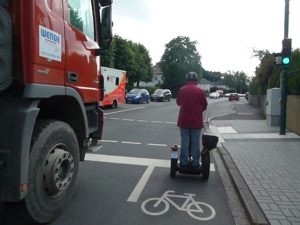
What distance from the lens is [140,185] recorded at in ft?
17.3

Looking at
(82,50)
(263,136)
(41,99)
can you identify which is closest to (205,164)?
(82,50)

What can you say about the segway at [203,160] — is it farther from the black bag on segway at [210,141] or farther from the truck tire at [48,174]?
the truck tire at [48,174]

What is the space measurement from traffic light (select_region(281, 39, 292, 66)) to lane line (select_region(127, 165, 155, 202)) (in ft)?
22.3

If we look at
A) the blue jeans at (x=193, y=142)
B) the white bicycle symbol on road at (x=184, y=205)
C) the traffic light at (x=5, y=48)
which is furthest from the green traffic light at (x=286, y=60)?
the traffic light at (x=5, y=48)

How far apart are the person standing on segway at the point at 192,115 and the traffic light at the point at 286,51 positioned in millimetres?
6414

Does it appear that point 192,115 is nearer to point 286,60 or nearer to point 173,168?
point 173,168

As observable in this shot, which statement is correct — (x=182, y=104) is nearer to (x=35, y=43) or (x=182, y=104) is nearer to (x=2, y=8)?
(x=35, y=43)

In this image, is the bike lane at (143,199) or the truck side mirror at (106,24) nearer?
the bike lane at (143,199)

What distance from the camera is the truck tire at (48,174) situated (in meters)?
3.23

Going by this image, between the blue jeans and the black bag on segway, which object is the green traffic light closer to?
the black bag on segway

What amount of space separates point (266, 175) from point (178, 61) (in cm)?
6593

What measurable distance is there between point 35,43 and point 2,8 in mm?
418

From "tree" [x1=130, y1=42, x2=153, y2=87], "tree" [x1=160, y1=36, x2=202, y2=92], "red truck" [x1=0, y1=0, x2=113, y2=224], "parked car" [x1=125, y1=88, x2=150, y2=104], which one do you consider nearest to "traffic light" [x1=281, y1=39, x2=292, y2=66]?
"red truck" [x1=0, y1=0, x2=113, y2=224]

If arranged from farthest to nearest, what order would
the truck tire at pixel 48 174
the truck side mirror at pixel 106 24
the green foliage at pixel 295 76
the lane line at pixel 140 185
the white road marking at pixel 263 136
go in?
the green foliage at pixel 295 76
the white road marking at pixel 263 136
the truck side mirror at pixel 106 24
the lane line at pixel 140 185
the truck tire at pixel 48 174
